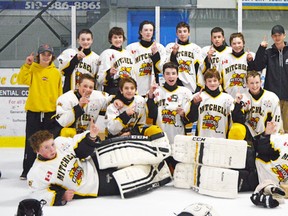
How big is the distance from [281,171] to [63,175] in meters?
1.56

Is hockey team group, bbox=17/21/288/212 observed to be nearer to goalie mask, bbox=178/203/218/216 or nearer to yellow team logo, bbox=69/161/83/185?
yellow team logo, bbox=69/161/83/185

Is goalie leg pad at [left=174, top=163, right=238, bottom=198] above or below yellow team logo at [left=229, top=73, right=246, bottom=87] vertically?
below

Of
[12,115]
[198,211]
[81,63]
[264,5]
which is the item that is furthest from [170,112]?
[264,5]

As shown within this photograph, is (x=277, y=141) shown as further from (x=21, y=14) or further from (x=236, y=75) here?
(x=21, y=14)

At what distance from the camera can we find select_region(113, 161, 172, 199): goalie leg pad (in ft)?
12.8

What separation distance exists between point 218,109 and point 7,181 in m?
1.86

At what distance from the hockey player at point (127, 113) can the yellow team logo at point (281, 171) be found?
110 centimetres

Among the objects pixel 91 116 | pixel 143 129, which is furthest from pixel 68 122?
pixel 143 129

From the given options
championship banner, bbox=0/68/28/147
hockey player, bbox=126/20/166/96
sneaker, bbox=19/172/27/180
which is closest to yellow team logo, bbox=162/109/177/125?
hockey player, bbox=126/20/166/96

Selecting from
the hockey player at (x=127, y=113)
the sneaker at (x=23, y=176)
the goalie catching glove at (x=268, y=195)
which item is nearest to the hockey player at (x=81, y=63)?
the hockey player at (x=127, y=113)

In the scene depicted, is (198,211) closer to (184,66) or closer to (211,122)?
(211,122)

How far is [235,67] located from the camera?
4961 mm

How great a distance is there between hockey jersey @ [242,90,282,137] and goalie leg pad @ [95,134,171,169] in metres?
0.80

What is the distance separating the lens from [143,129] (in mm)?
4406
